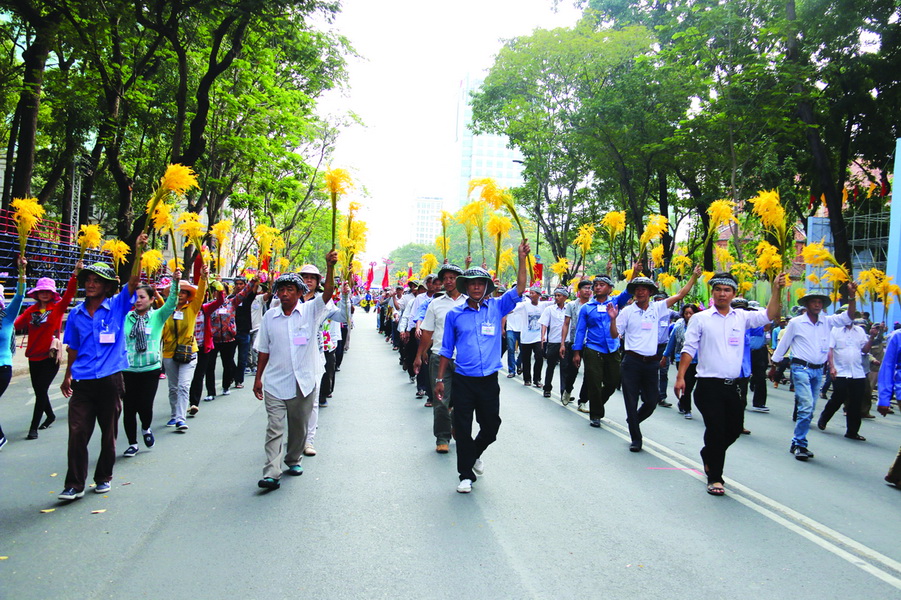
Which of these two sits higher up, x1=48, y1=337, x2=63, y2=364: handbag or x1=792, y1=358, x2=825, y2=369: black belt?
x1=48, y1=337, x2=63, y2=364: handbag

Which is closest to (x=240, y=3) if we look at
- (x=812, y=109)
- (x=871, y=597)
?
(x=871, y=597)

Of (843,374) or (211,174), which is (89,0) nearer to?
(211,174)

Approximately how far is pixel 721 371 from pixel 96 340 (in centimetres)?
518

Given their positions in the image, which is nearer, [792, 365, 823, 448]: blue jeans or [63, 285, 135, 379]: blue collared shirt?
[63, 285, 135, 379]: blue collared shirt

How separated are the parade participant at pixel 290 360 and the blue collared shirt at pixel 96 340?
1.13 meters

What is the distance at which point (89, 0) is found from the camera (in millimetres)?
13719

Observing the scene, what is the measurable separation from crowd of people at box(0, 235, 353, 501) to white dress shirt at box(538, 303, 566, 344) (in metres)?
6.07

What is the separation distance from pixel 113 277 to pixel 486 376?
317 cm

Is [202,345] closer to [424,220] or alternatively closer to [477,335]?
[477,335]

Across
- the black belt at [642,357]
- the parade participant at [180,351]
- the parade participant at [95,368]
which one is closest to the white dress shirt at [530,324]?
the black belt at [642,357]

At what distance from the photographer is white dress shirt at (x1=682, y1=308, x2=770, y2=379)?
595 cm

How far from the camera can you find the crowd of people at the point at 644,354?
586cm

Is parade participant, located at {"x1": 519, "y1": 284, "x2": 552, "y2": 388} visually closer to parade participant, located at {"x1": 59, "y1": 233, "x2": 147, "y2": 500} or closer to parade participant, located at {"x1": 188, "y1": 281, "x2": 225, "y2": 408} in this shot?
parade participant, located at {"x1": 188, "y1": 281, "x2": 225, "y2": 408}

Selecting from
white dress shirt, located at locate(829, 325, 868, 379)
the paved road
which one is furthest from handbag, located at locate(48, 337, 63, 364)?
white dress shirt, located at locate(829, 325, 868, 379)
